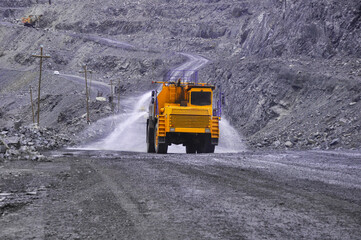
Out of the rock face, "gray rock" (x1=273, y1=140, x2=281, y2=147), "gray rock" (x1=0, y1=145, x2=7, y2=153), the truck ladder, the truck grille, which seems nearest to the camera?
"gray rock" (x1=0, y1=145, x2=7, y2=153)

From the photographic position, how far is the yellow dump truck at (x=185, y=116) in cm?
1858

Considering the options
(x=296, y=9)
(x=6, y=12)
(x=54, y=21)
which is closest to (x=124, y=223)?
(x=296, y=9)

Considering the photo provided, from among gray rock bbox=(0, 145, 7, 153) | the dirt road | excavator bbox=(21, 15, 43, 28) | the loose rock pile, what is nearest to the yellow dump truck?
the loose rock pile

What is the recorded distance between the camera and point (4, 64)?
95.7 metres

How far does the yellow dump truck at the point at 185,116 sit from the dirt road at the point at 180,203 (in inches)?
237

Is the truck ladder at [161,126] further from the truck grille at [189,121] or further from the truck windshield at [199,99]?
the truck windshield at [199,99]

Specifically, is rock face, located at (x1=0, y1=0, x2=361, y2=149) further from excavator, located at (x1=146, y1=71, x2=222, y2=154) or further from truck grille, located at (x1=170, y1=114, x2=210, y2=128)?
truck grille, located at (x1=170, y1=114, x2=210, y2=128)

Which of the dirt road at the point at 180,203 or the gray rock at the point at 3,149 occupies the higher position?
the gray rock at the point at 3,149

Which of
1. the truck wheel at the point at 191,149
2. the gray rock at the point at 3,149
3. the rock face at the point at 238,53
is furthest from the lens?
the rock face at the point at 238,53

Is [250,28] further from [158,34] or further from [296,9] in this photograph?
[158,34]

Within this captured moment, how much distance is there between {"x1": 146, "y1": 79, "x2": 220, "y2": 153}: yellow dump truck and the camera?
61.0ft

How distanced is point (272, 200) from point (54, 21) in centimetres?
11406

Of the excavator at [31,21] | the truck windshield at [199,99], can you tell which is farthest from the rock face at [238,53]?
the truck windshield at [199,99]

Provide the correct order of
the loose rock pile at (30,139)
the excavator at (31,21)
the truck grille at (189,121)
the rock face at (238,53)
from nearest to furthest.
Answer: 1. the truck grille at (189,121)
2. the loose rock pile at (30,139)
3. the rock face at (238,53)
4. the excavator at (31,21)
